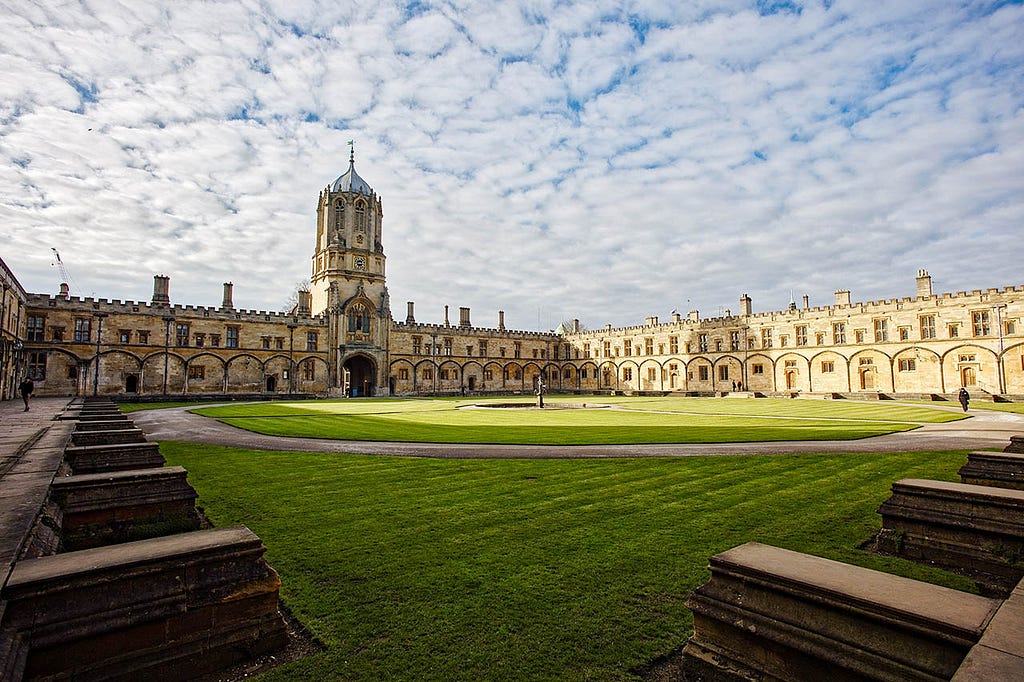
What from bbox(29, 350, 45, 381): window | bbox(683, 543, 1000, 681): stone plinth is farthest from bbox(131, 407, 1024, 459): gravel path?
bbox(29, 350, 45, 381): window

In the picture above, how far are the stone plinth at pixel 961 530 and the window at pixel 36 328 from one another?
1827 inches

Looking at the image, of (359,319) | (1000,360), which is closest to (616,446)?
(1000,360)

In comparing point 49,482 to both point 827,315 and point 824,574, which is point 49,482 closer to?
point 824,574

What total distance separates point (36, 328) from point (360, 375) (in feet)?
78.3

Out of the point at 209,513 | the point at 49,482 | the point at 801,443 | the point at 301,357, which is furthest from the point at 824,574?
the point at 301,357

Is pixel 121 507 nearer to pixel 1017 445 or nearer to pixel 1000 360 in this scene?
pixel 1017 445

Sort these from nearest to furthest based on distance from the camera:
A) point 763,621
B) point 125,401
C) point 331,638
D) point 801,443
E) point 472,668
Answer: point 763,621 → point 472,668 → point 331,638 → point 801,443 → point 125,401

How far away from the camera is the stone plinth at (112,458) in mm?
5806

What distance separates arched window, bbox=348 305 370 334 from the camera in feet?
163

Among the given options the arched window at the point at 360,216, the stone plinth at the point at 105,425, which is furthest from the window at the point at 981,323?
the arched window at the point at 360,216

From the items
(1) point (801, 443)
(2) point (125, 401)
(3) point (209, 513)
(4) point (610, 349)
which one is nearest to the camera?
(3) point (209, 513)

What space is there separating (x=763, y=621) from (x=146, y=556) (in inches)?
130

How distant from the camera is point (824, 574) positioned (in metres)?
2.71

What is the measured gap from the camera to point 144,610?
283cm
